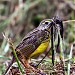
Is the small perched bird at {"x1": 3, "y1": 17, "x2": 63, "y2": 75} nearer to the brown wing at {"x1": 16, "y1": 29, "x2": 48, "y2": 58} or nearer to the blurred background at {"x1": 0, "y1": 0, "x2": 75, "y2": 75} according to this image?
the brown wing at {"x1": 16, "y1": 29, "x2": 48, "y2": 58}

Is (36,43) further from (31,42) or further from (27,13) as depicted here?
(27,13)

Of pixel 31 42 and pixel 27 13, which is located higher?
pixel 27 13

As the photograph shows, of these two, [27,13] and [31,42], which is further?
[27,13]

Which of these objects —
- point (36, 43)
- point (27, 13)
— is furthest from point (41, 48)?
point (27, 13)

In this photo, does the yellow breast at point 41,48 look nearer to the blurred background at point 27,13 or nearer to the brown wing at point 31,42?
the brown wing at point 31,42

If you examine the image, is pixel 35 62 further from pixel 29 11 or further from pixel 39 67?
pixel 29 11

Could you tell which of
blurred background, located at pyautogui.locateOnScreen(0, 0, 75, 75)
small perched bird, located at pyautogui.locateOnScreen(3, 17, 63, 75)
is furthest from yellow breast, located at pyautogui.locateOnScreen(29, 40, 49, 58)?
blurred background, located at pyautogui.locateOnScreen(0, 0, 75, 75)

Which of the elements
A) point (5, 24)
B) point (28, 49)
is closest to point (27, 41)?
point (28, 49)
